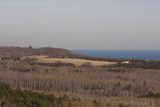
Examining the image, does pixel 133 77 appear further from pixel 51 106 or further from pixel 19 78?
pixel 51 106

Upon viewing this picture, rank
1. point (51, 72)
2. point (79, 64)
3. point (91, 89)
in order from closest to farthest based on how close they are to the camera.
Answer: point (91, 89) → point (51, 72) → point (79, 64)

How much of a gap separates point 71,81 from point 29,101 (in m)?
16.8

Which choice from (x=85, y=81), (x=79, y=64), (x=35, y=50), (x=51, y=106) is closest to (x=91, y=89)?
(x=85, y=81)

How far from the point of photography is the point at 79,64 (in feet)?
155

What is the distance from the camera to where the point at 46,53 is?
68.5 m

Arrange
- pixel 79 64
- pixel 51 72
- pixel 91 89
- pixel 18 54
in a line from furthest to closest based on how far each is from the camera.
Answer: pixel 18 54 < pixel 79 64 < pixel 51 72 < pixel 91 89

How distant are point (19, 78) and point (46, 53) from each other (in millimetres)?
39803

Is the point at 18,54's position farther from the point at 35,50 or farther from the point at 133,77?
the point at 133,77

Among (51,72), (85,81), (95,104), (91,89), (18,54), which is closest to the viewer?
(95,104)

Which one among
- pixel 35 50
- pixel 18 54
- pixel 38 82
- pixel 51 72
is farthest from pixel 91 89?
pixel 35 50

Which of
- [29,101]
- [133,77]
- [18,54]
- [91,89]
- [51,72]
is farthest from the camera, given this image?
[18,54]

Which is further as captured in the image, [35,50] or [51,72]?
[35,50]

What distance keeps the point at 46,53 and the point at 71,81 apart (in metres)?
41.1

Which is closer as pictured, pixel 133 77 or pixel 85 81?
pixel 85 81
